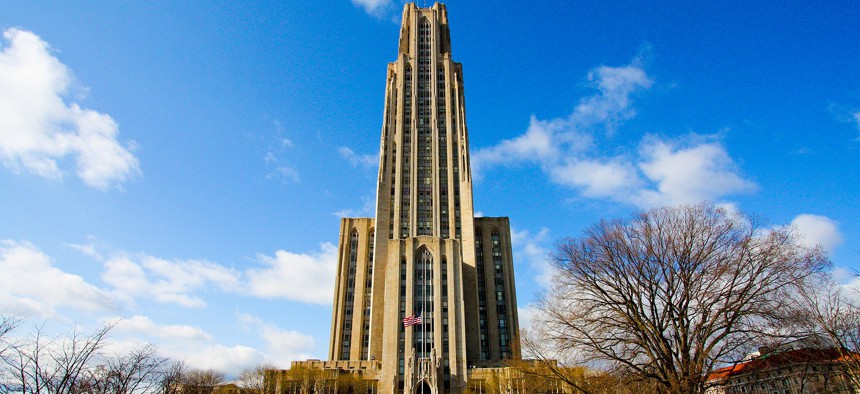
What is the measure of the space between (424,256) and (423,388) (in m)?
23.1

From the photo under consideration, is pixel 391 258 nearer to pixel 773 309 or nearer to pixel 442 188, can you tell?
pixel 442 188

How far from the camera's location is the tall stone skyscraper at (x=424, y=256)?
256 feet

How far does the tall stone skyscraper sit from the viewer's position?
78062 millimetres

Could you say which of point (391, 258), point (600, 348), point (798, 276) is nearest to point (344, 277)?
point (391, 258)

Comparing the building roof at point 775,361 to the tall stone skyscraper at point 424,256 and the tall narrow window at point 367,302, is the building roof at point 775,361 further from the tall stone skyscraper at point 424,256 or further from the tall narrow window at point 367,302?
the tall narrow window at point 367,302

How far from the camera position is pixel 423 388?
73.7 metres

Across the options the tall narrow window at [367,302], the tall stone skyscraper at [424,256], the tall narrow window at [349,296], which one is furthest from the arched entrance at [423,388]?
the tall narrow window at [349,296]

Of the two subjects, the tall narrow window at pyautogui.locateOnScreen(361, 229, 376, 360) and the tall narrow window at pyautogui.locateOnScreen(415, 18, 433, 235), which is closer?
the tall narrow window at pyautogui.locateOnScreen(361, 229, 376, 360)

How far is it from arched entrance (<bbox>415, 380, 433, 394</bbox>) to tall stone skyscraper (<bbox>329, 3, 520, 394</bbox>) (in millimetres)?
172

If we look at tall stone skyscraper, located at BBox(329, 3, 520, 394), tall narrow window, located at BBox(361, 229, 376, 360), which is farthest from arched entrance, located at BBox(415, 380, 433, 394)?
tall narrow window, located at BBox(361, 229, 376, 360)

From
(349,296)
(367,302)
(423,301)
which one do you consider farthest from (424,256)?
(349,296)

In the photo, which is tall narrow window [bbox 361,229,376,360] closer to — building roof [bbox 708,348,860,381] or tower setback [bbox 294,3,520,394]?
tower setback [bbox 294,3,520,394]

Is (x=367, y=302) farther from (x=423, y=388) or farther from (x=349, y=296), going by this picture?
(x=423, y=388)

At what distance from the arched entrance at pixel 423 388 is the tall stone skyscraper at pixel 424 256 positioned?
0.17 meters
